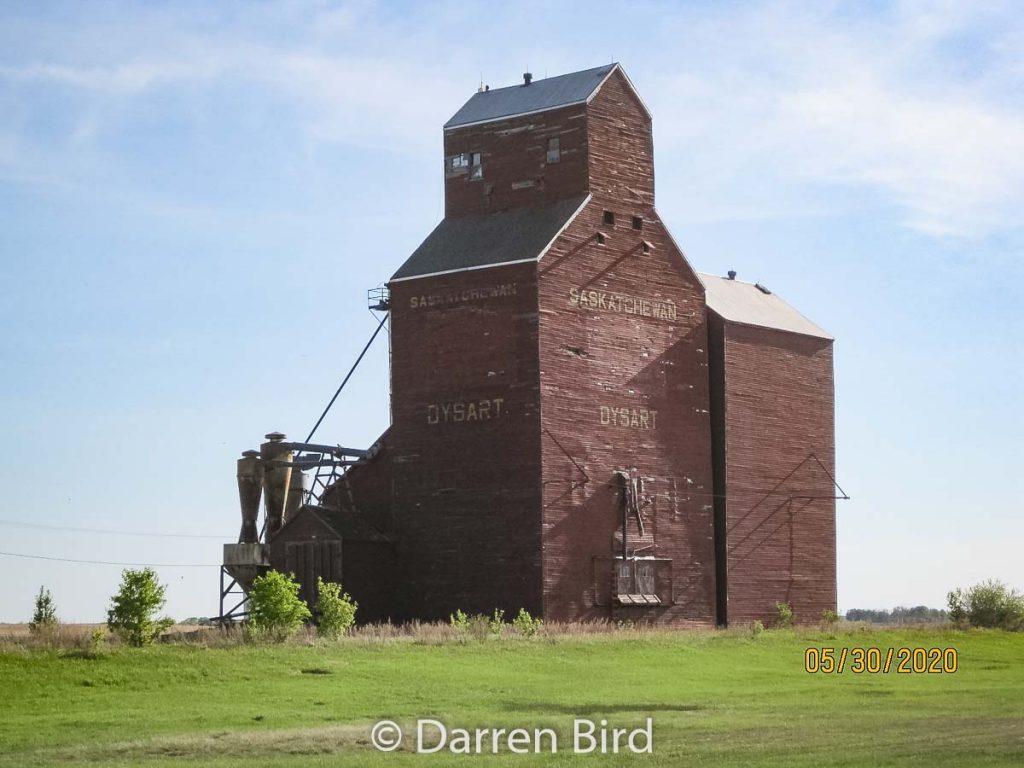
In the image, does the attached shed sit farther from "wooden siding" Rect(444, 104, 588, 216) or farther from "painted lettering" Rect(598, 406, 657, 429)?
"wooden siding" Rect(444, 104, 588, 216)

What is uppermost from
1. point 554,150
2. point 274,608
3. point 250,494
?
point 554,150

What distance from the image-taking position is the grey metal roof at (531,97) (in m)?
53.7

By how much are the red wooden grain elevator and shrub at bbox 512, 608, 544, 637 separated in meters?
1.06

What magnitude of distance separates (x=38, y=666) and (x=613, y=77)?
96.1ft

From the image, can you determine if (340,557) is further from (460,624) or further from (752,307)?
(752,307)

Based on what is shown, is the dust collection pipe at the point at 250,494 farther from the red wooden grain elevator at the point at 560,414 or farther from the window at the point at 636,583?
the window at the point at 636,583

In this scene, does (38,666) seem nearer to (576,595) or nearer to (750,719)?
(750,719)

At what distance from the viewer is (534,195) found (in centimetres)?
5356

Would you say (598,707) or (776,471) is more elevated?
(776,471)

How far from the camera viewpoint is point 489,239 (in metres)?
52.7

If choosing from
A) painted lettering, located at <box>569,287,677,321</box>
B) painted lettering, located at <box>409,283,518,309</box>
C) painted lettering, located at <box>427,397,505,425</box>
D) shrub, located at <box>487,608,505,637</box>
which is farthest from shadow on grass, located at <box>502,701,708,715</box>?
painted lettering, located at <box>569,287,677,321</box>

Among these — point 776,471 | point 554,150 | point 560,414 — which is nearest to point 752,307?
point 776,471
